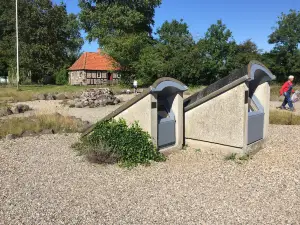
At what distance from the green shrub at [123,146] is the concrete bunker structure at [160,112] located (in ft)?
0.56

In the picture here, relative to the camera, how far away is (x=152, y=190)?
4801 millimetres

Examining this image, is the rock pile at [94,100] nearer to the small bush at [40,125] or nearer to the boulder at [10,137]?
the small bush at [40,125]

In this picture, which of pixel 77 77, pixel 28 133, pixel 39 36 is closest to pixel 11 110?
pixel 28 133

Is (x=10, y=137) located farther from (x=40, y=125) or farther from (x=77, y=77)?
(x=77, y=77)

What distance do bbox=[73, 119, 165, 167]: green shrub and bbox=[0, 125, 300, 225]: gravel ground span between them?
8.9 inches

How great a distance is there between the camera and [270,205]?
4242 millimetres

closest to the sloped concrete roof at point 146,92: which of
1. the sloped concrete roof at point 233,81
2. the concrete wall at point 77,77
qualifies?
the sloped concrete roof at point 233,81

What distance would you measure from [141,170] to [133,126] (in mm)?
1103

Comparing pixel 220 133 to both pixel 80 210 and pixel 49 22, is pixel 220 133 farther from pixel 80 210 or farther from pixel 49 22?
pixel 49 22

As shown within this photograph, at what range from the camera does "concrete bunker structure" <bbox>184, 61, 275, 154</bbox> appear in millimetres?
6332

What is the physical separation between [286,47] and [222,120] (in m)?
45.7

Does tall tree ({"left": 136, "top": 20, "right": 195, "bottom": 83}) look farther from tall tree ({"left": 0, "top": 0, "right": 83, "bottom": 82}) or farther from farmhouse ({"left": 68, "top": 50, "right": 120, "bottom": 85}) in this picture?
farmhouse ({"left": 68, "top": 50, "right": 120, "bottom": 85})

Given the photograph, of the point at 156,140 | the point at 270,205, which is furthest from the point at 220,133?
the point at 270,205

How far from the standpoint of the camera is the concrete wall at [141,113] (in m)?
6.28
